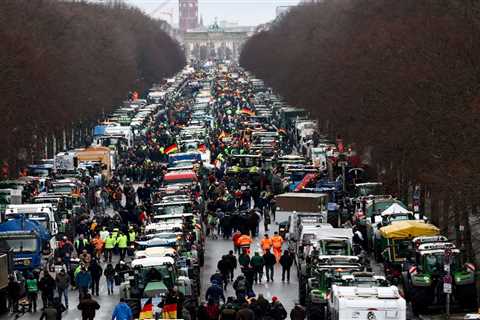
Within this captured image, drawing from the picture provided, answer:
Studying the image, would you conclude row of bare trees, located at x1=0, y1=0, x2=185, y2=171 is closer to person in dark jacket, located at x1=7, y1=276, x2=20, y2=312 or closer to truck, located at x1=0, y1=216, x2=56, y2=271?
truck, located at x1=0, y1=216, x2=56, y2=271

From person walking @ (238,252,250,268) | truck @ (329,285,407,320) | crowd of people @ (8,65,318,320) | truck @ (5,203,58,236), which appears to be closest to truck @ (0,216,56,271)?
crowd of people @ (8,65,318,320)

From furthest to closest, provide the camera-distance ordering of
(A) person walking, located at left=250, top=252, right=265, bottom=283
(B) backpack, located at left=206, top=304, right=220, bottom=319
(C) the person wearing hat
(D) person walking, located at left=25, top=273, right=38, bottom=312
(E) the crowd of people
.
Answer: (A) person walking, located at left=250, top=252, right=265, bottom=283 → (D) person walking, located at left=25, top=273, right=38, bottom=312 → (E) the crowd of people → (B) backpack, located at left=206, top=304, right=220, bottom=319 → (C) the person wearing hat

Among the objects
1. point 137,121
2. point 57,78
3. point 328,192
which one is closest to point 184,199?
point 328,192

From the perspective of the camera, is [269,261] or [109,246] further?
[109,246]

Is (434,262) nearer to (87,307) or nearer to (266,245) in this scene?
(87,307)

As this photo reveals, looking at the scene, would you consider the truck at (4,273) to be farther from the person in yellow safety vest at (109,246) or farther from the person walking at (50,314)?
the person in yellow safety vest at (109,246)

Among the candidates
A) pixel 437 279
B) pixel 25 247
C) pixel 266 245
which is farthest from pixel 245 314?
pixel 266 245
